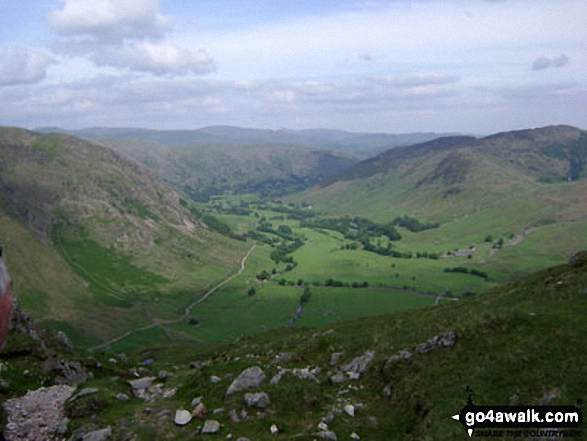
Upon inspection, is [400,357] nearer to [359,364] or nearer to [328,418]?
[359,364]

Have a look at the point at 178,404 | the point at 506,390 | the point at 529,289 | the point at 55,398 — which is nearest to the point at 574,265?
the point at 529,289

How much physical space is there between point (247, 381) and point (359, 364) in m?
12.5

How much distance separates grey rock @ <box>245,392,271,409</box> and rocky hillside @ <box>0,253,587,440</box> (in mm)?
81

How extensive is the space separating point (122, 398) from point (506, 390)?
32.2 metres

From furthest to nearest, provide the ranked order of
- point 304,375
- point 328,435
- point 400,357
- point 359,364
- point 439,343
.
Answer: point 359,364 → point 304,375 → point 400,357 → point 439,343 → point 328,435

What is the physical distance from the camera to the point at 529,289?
202ft

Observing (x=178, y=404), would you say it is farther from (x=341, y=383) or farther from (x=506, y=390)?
(x=506, y=390)

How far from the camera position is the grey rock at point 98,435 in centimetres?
3231

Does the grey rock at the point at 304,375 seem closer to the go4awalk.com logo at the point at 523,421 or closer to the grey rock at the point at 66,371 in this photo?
the go4awalk.com logo at the point at 523,421

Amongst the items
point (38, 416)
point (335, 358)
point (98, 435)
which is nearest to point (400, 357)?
point (335, 358)

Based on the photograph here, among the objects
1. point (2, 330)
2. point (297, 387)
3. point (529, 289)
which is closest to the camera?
point (2, 330)

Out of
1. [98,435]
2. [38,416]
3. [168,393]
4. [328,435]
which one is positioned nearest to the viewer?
[328,435]

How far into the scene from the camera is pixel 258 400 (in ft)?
116

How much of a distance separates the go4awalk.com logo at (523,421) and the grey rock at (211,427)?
16.0 metres
